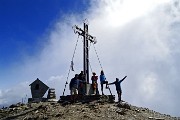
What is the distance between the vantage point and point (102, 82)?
2408cm

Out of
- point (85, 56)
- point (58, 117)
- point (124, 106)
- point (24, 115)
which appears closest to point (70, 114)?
point (58, 117)

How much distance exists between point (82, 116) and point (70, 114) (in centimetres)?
95

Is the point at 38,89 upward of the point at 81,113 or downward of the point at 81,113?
upward

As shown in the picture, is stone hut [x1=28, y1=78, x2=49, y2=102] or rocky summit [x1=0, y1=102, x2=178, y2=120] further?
stone hut [x1=28, y1=78, x2=49, y2=102]

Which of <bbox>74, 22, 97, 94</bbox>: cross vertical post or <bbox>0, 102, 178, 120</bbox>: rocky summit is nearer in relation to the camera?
<bbox>0, 102, 178, 120</bbox>: rocky summit

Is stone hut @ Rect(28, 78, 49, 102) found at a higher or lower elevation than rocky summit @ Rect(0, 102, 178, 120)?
higher

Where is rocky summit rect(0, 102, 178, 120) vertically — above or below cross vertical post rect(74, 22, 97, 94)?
below

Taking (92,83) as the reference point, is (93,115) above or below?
below

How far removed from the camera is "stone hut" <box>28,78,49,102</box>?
29.4 m

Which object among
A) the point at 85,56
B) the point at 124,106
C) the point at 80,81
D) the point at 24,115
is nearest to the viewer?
the point at 24,115

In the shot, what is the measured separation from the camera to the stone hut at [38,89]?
29.4 meters

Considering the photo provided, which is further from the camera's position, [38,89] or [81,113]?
[38,89]

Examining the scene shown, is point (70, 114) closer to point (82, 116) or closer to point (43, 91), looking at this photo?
point (82, 116)

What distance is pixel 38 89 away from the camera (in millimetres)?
29719
